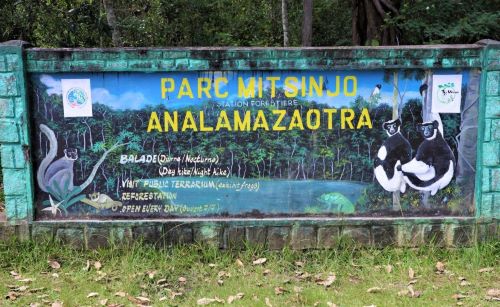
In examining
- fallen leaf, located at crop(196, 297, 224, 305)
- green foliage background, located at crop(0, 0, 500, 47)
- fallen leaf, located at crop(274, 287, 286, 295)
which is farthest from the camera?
green foliage background, located at crop(0, 0, 500, 47)

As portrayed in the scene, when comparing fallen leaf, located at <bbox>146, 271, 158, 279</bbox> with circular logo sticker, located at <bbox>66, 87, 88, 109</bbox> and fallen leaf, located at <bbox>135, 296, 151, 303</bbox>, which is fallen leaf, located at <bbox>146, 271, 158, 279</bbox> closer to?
fallen leaf, located at <bbox>135, 296, 151, 303</bbox>

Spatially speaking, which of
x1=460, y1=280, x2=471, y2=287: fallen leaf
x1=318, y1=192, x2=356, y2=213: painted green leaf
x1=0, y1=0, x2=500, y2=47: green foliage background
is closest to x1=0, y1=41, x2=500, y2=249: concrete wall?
x1=318, y1=192, x2=356, y2=213: painted green leaf

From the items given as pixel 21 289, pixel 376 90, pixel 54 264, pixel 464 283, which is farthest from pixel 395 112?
pixel 21 289

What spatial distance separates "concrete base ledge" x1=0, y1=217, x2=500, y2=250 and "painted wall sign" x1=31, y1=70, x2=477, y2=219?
88mm

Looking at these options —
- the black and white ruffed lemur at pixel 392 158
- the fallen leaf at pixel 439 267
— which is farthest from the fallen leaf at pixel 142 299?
the fallen leaf at pixel 439 267

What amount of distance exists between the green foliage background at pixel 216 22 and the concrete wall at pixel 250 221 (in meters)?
2.51

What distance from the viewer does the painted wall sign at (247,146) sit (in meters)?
4.25

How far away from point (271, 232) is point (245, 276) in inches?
19.4

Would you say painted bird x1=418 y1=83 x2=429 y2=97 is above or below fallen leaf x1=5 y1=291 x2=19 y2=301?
above

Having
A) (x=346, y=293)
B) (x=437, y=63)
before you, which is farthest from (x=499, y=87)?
(x=346, y=293)

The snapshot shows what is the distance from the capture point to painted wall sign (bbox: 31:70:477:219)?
13.9 ft

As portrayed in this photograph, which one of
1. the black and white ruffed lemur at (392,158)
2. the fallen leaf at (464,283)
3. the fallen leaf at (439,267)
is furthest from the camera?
the black and white ruffed lemur at (392,158)

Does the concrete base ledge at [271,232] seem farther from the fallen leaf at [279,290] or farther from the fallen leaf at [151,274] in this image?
the fallen leaf at [279,290]

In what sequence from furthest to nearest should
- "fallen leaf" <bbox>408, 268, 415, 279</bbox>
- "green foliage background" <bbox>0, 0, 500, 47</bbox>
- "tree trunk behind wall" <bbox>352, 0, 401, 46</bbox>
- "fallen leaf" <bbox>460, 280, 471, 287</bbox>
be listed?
1. "tree trunk behind wall" <bbox>352, 0, 401, 46</bbox>
2. "green foliage background" <bbox>0, 0, 500, 47</bbox>
3. "fallen leaf" <bbox>408, 268, 415, 279</bbox>
4. "fallen leaf" <bbox>460, 280, 471, 287</bbox>
